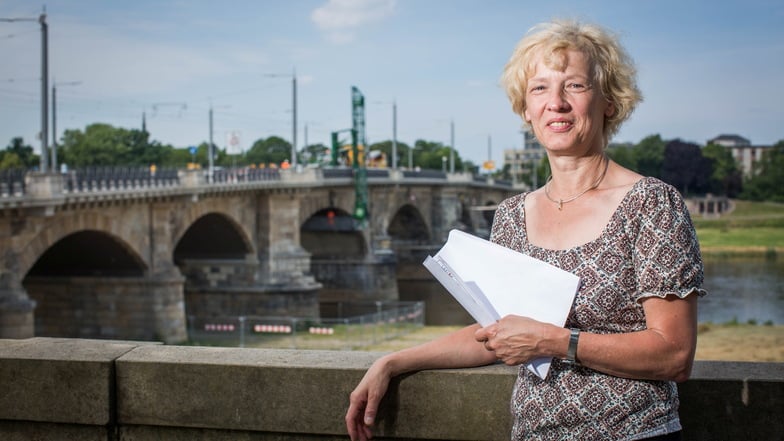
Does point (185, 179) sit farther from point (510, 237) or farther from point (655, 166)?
point (655, 166)

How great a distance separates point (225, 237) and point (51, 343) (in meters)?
42.2

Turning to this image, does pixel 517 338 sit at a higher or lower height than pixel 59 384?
higher

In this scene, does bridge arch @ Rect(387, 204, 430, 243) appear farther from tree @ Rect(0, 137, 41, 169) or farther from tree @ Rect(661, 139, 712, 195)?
tree @ Rect(0, 137, 41, 169)

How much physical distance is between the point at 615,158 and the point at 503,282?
2786 inches

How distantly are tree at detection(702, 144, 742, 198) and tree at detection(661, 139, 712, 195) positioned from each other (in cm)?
112

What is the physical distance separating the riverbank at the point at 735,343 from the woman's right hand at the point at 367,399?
56.5 feet

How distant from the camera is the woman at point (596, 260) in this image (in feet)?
8.80

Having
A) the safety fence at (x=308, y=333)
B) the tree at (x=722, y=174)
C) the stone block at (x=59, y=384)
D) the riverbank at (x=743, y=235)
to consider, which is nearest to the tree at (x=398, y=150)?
the tree at (x=722, y=174)

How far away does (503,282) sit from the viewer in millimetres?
2973

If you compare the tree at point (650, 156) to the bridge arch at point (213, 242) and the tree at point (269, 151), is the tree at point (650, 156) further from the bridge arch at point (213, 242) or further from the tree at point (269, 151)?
the bridge arch at point (213, 242)

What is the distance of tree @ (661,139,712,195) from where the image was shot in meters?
83.6

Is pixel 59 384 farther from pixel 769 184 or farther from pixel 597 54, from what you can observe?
pixel 769 184

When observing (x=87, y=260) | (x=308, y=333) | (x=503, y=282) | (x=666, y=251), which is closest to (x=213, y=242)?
(x=87, y=260)

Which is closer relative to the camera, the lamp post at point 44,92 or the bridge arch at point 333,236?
the lamp post at point 44,92
